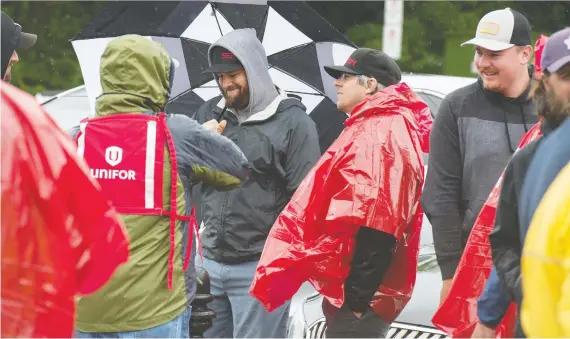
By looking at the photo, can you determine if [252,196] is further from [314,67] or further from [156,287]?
[156,287]

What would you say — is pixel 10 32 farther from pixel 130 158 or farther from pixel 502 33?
pixel 502 33

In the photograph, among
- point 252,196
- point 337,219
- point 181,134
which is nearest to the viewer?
point 181,134

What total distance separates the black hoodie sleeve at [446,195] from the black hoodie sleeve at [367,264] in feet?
0.79

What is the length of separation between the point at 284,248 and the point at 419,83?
9.91 feet

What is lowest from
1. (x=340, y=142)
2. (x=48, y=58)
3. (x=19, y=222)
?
(x=48, y=58)

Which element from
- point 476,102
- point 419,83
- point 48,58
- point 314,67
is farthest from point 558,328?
point 48,58

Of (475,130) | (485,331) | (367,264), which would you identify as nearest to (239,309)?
(367,264)

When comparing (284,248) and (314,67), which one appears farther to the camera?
(314,67)

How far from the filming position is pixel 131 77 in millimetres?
4746

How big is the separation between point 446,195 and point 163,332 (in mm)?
1419

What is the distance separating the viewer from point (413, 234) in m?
5.57

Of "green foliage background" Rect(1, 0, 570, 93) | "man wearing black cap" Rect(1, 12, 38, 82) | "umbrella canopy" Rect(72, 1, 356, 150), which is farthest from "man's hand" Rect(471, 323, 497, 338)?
"green foliage background" Rect(1, 0, 570, 93)

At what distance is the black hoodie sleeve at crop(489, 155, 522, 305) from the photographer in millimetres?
3781

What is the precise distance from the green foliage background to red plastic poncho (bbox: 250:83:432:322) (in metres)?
7.40
